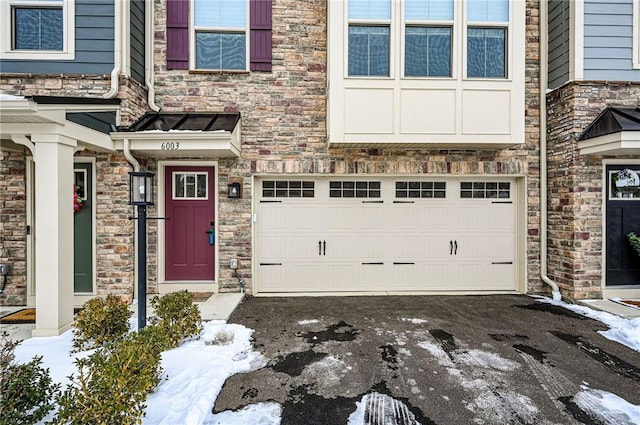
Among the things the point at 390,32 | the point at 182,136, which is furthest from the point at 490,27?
the point at 182,136

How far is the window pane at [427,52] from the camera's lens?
5199mm

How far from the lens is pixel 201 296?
17.8 feet

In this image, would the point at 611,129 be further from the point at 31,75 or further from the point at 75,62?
the point at 31,75

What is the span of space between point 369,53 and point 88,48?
4147mm

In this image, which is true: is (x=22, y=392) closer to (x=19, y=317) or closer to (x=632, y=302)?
(x=19, y=317)

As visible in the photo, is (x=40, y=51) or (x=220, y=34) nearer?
(x=40, y=51)

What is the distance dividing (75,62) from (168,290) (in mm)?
3706

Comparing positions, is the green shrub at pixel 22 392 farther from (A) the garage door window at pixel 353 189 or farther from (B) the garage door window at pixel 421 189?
(B) the garage door window at pixel 421 189

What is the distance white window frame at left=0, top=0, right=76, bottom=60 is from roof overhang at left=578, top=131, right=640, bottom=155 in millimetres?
7749

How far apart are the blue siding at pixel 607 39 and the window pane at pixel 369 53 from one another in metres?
3.12

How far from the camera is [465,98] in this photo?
16.8ft

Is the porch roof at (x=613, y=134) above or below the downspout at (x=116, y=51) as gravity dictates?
below

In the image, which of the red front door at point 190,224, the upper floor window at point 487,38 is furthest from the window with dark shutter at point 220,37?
the upper floor window at point 487,38

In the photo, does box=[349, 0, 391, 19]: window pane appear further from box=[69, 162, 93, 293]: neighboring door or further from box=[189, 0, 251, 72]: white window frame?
box=[69, 162, 93, 293]: neighboring door
